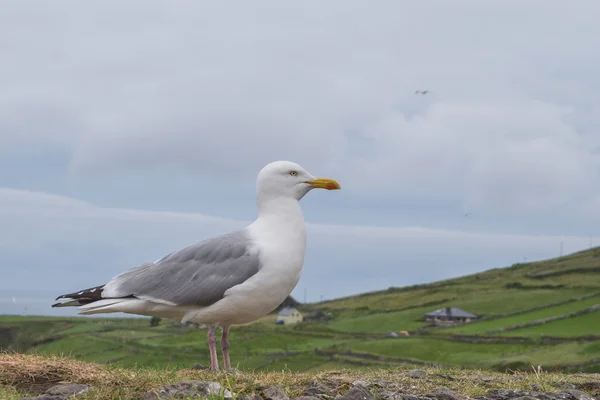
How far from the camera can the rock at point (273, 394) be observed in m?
8.00

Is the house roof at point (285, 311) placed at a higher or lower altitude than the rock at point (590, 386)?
higher

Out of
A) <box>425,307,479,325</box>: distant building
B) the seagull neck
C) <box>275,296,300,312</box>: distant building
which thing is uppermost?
<box>275,296,300,312</box>: distant building

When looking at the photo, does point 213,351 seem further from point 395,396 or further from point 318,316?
point 318,316

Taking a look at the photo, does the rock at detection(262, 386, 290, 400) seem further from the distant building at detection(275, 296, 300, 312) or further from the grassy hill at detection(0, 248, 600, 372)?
the distant building at detection(275, 296, 300, 312)

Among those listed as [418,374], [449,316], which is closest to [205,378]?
[418,374]

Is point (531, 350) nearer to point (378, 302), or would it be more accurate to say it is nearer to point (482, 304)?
point (482, 304)

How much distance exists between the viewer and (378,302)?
115250 millimetres

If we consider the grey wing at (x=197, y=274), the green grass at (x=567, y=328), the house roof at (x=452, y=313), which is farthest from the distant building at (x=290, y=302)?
the grey wing at (x=197, y=274)

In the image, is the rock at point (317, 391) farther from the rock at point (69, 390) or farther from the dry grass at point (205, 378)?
the rock at point (69, 390)

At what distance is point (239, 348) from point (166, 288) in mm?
65067

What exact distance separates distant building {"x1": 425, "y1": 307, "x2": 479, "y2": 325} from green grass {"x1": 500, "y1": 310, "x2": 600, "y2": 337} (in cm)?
1311

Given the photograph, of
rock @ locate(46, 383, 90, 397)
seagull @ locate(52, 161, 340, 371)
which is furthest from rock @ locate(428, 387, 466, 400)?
rock @ locate(46, 383, 90, 397)

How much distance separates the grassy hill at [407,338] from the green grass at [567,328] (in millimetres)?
97

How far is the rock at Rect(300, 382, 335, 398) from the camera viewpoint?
27.4 feet
